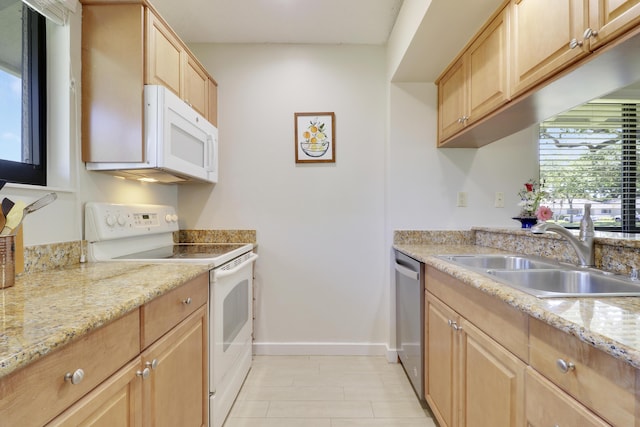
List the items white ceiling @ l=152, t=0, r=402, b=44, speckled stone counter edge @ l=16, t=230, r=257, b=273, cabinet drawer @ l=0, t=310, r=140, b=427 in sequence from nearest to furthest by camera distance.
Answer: cabinet drawer @ l=0, t=310, r=140, b=427, speckled stone counter edge @ l=16, t=230, r=257, b=273, white ceiling @ l=152, t=0, r=402, b=44

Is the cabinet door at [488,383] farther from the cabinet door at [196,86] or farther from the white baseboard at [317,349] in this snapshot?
the cabinet door at [196,86]

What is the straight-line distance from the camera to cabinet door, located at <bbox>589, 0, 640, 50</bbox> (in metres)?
0.82

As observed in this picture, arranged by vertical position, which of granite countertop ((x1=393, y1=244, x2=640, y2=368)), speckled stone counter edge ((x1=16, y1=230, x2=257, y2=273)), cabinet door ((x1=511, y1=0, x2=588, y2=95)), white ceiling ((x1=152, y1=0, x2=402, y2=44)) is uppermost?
white ceiling ((x1=152, y1=0, x2=402, y2=44))

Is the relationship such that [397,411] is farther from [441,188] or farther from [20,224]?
[20,224]

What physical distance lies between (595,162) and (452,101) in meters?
1.37

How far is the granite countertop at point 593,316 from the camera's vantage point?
53cm

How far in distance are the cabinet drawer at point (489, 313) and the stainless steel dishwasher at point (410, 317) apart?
0.87ft

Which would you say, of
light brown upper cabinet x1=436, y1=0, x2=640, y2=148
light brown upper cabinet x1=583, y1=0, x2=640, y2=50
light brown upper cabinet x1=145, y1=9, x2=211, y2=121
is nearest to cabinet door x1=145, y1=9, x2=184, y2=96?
light brown upper cabinet x1=145, y1=9, x2=211, y2=121

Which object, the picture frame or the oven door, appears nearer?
the oven door

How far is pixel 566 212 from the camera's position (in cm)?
228

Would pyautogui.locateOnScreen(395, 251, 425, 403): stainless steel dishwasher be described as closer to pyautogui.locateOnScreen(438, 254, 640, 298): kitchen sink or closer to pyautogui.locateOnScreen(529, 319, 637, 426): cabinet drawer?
pyautogui.locateOnScreen(438, 254, 640, 298): kitchen sink

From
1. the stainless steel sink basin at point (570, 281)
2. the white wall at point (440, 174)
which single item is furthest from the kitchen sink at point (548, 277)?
the white wall at point (440, 174)

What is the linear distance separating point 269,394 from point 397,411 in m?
0.76

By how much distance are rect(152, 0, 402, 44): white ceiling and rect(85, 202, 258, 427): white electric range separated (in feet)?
4.34
